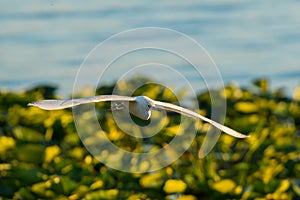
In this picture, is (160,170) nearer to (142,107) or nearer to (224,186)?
(224,186)

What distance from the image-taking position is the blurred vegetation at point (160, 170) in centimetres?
473

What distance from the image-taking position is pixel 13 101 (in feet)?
18.3

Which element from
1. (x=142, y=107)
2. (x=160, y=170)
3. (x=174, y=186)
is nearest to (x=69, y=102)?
(x=142, y=107)

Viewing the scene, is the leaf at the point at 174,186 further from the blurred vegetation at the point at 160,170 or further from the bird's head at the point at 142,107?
the bird's head at the point at 142,107

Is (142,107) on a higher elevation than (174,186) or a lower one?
higher

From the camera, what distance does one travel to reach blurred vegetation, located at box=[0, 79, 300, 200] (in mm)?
4727

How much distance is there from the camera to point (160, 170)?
4.96 m

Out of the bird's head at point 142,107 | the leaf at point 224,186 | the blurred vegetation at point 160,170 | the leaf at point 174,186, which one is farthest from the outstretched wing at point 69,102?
the leaf at point 224,186

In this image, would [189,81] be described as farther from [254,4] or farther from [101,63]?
[254,4]

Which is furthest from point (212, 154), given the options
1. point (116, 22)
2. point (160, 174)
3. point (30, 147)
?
point (116, 22)

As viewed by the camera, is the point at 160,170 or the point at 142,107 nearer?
the point at 142,107

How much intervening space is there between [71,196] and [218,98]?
127cm

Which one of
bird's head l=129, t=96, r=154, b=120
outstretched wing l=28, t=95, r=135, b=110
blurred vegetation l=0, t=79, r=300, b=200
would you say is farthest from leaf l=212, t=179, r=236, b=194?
outstretched wing l=28, t=95, r=135, b=110

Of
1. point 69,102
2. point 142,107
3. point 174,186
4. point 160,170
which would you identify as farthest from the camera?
point 160,170
